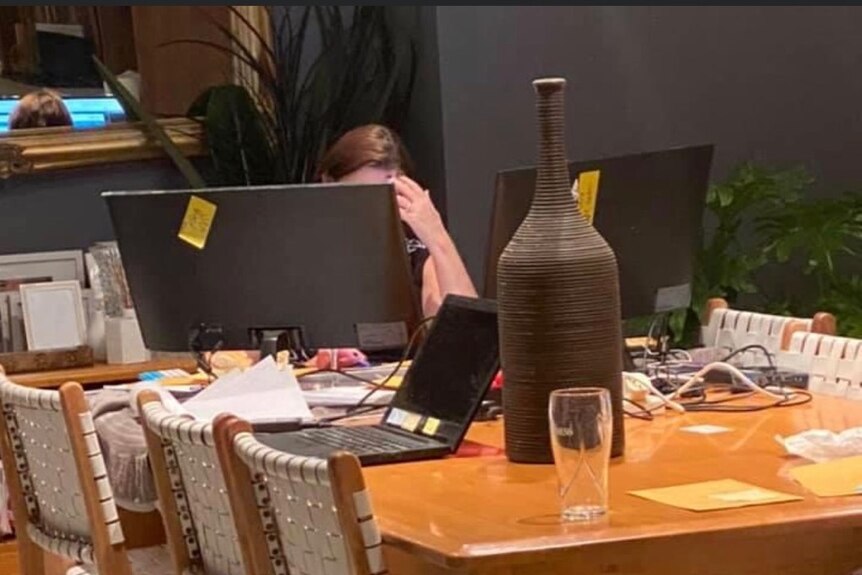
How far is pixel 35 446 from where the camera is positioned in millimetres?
2744

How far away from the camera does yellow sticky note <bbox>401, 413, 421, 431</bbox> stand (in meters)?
2.42

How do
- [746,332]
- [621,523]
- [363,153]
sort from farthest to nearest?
[363,153]
[746,332]
[621,523]

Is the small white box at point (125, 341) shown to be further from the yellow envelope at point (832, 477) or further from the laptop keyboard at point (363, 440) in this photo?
the yellow envelope at point (832, 477)

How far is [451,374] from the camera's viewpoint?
2.41 m

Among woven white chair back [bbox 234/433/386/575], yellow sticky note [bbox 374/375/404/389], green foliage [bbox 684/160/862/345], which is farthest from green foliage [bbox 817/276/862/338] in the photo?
woven white chair back [bbox 234/433/386/575]

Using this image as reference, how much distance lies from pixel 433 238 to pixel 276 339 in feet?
3.19

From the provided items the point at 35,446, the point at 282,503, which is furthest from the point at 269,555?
the point at 35,446

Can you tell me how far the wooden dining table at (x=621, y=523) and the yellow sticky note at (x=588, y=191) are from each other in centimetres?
63

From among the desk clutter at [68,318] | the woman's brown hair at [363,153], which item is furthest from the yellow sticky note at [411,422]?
the desk clutter at [68,318]

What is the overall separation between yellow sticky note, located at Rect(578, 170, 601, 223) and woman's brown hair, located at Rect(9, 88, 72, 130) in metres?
2.41

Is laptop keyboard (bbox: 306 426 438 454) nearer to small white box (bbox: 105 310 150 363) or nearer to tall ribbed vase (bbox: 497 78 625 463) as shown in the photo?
tall ribbed vase (bbox: 497 78 625 463)

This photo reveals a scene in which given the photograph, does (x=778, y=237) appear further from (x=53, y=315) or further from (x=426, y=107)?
(x=53, y=315)

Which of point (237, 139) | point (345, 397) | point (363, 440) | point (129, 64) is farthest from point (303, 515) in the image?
point (129, 64)

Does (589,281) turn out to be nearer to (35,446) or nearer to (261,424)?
(261,424)
